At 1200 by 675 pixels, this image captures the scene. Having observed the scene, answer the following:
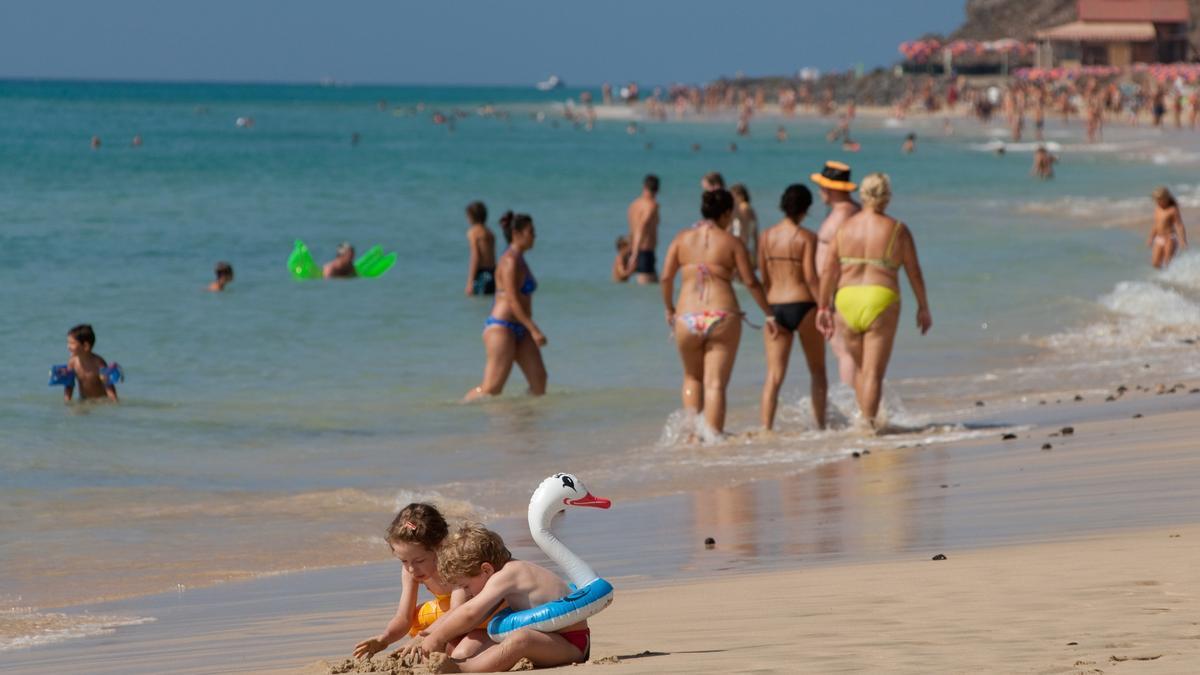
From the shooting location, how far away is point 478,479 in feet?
28.5

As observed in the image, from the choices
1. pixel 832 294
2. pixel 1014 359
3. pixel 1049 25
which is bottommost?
pixel 1014 359

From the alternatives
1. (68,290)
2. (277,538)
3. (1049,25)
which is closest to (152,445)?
(277,538)

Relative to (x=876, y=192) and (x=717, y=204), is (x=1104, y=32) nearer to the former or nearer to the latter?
(x=876, y=192)

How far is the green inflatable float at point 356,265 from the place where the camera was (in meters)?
19.8

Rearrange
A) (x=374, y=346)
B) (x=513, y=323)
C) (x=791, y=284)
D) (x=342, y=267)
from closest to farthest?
1. (x=791, y=284)
2. (x=513, y=323)
3. (x=374, y=346)
4. (x=342, y=267)

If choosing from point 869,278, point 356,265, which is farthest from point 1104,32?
point 869,278

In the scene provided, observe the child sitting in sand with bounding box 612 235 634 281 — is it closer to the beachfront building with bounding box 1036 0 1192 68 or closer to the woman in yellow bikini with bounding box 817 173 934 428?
the woman in yellow bikini with bounding box 817 173 934 428

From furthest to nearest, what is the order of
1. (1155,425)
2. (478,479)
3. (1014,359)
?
(1014,359), (478,479), (1155,425)

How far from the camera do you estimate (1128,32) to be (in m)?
81.1

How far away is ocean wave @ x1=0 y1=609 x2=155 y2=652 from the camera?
5.30 meters

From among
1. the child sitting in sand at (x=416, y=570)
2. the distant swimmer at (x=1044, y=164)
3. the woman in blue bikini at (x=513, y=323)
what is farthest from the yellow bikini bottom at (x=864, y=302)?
the distant swimmer at (x=1044, y=164)

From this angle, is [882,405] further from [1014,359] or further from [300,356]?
[300,356]

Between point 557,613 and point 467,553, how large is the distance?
10.7 inches

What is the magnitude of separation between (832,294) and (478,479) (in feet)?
6.96
